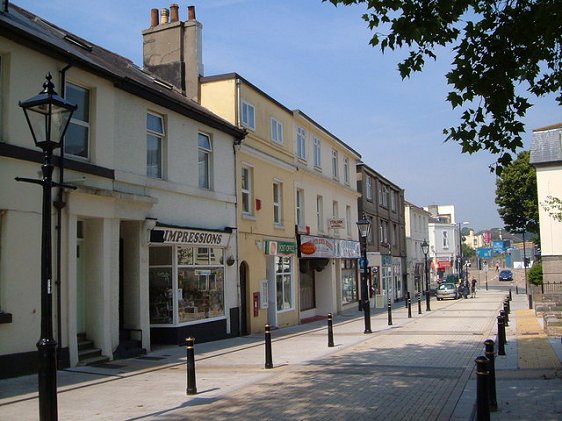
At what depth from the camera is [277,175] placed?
23.2 m

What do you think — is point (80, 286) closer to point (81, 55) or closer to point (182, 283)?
point (182, 283)

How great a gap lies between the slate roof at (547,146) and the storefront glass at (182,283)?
2307 centimetres

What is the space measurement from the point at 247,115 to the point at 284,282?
7.06m

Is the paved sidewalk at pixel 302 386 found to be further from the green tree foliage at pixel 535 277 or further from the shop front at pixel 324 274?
the green tree foliage at pixel 535 277

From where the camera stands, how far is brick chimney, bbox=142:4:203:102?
66.8 feet

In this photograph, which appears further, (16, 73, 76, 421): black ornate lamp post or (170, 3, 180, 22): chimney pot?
(170, 3, 180, 22): chimney pot

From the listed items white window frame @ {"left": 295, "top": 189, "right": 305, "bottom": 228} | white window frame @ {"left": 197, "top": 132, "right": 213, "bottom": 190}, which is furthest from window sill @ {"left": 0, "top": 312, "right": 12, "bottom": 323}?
white window frame @ {"left": 295, "top": 189, "right": 305, "bottom": 228}

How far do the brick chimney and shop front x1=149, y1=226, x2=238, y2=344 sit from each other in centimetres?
600

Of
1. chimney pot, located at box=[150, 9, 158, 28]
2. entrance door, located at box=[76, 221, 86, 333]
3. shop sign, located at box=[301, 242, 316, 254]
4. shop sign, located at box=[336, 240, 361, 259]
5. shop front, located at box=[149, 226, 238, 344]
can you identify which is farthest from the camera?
shop sign, located at box=[336, 240, 361, 259]

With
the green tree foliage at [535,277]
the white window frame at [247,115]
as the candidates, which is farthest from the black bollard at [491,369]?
the green tree foliage at [535,277]

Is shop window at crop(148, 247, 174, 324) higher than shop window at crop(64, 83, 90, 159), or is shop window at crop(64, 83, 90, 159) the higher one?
shop window at crop(64, 83, 90, 159)

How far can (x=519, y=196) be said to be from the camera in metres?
46.9

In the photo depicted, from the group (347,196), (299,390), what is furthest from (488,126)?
(347,196)

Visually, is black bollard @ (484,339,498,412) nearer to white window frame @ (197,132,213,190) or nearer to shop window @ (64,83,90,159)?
shop window @ (64,83,90,159)
